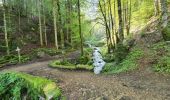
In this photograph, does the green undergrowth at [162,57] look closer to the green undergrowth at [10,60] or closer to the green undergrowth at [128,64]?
the green undergrowth at [128,64]

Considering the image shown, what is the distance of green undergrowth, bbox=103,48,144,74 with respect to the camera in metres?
13.1

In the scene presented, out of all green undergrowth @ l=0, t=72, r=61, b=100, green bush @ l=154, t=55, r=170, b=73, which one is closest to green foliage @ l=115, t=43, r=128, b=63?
green bush @ l=154, t=55, r=170, b=73

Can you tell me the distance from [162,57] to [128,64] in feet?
6.05

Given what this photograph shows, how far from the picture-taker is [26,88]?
11.1 meters

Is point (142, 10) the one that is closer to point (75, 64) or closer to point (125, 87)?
point (75, 64)

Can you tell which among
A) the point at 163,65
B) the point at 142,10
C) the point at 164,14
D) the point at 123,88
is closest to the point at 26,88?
the point at 123,88

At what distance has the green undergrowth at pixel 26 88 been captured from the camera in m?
9.03

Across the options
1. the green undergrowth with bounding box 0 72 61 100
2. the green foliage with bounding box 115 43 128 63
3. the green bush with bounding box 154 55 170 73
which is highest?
the green foliage with bounding box 115 43 128 63

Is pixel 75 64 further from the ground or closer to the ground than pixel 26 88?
further from the ground

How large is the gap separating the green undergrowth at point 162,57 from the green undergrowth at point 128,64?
931mm

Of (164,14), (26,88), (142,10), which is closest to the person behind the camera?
(26,88)

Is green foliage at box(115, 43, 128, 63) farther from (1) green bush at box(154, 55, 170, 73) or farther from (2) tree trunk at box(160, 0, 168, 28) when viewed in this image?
(1) green bush at box(154, 55, 170, 73)

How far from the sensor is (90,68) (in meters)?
15.7

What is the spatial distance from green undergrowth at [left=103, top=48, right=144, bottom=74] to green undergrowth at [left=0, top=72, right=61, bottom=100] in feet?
14.7
